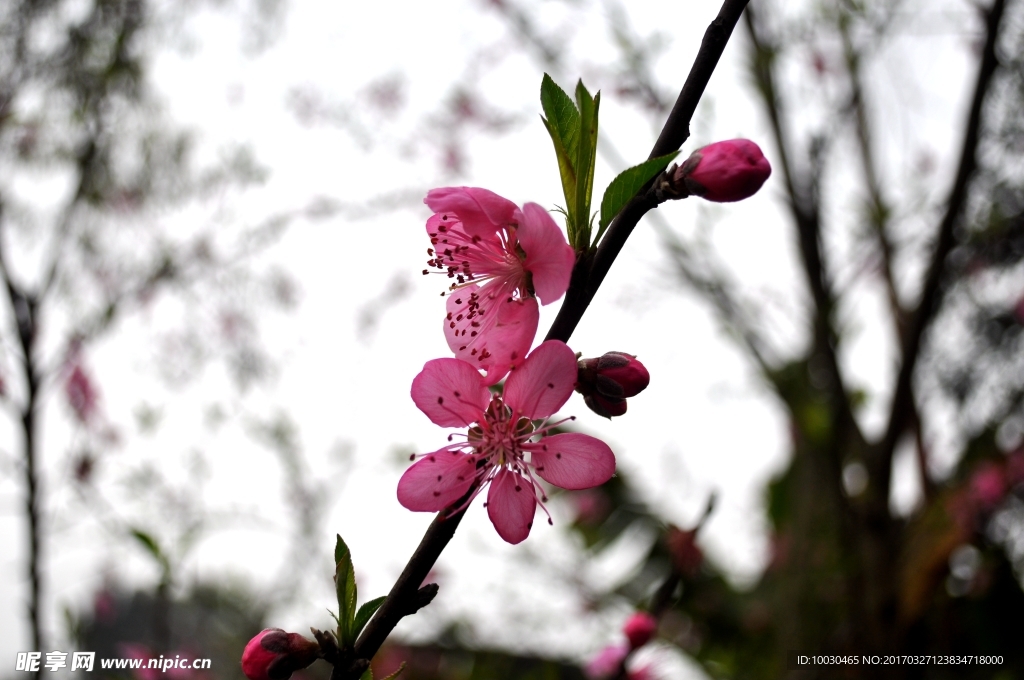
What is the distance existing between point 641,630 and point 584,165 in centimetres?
81

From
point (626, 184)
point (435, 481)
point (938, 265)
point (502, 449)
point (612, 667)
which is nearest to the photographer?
point (626, 184)

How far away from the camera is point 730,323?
2.89m

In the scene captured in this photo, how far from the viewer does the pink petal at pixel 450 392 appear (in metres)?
0.73

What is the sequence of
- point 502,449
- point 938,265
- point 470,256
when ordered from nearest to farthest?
1. point 502,449
2. point 470,256
3. point 938,265

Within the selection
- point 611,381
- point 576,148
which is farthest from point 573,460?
point 576,148

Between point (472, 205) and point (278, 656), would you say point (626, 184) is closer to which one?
point (472, 205)

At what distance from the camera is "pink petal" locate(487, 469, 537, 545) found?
75 cm

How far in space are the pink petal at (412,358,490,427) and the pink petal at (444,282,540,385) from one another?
0.08ft

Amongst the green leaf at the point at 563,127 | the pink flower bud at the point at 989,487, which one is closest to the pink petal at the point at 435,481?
the green leaf at the point at 563,127

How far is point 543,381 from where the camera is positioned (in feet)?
2.22

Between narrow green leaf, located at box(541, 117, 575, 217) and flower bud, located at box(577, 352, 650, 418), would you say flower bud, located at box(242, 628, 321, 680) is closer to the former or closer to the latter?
flower bud, located at box(577, 352, 650, 418)

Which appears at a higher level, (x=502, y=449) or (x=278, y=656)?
(x=502, y=449)

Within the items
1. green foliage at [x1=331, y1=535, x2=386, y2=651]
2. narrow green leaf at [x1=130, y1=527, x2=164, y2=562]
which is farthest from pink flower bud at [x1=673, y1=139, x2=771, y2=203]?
narrow green leaf at [x1=130, y1=527, x2=164, y2=562]

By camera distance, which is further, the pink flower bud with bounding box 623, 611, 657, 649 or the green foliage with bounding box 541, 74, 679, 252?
the pink flower bud with bounding box 623, 611, 657, 649
